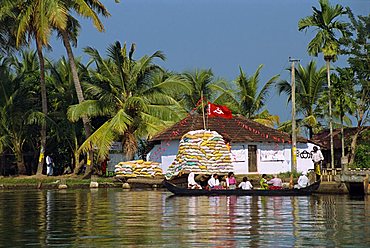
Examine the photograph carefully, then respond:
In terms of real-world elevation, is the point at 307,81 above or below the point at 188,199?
above

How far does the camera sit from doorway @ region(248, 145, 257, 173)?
4547 cm

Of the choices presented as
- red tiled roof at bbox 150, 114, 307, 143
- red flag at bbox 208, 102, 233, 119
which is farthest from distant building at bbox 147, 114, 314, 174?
red flag at bbox 208, 102, 233, 119

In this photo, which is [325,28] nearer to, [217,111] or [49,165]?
[217,111]

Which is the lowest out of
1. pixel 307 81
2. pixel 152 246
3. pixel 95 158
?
pixel 152 246

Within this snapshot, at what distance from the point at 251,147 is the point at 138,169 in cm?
696

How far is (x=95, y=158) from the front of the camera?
163 feet

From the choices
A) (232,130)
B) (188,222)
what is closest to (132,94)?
(232,130)

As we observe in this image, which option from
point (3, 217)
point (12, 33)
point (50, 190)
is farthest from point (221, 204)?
point (12, 33)

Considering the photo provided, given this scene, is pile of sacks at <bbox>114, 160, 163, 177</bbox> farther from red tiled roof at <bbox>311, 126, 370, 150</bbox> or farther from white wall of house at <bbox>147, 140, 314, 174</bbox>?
red tiled roof at <bbox>311, 126, 370, 150</bbox>

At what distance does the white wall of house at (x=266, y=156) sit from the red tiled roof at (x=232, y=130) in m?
0.48

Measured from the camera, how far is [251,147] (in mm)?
45625

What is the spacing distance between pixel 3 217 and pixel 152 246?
9.27 m

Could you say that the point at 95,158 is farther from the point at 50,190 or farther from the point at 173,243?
the point at 173,243

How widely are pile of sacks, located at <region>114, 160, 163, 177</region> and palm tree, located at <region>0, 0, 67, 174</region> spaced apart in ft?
19.6
